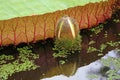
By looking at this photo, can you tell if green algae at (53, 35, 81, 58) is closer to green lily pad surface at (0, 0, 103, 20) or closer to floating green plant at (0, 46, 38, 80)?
floating green plant at (0, 46, 38, 80)

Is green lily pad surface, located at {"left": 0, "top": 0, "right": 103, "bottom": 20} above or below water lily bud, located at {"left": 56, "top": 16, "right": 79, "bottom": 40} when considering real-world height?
above

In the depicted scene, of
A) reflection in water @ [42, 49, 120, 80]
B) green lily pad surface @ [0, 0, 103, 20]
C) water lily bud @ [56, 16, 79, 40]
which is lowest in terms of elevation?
reflection in water @ [42, 49, 120, 80]

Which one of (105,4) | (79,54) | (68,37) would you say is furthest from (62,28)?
(105,4)

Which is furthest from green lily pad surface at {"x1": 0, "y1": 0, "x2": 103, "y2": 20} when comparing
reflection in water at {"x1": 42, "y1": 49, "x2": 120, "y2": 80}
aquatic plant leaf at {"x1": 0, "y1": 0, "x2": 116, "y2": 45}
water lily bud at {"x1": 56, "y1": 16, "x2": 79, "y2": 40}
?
reflection in water at {"x1": 42, "y1": 49, "x2": 120, "y2": 80}

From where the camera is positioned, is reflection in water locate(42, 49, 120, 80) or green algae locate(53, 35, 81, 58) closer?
reflection in water locate(42, 49, 120, 80)

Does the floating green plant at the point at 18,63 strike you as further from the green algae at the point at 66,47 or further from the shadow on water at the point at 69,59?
the green algae at the point at 66,47

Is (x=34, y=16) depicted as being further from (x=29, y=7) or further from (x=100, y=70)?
(x=100, y=70)

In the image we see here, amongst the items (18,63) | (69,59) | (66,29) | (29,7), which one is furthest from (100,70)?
(29,7)
